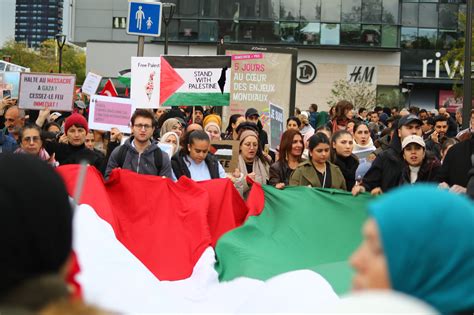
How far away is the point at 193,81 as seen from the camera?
1544 cm

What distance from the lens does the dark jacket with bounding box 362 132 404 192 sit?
396 inches

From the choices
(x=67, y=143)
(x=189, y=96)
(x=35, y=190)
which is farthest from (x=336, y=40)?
(x=35, y=190)

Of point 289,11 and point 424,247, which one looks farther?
point 289,11

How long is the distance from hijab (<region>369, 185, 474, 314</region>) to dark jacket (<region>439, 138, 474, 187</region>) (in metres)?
7.77

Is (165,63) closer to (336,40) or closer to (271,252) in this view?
(271,252)

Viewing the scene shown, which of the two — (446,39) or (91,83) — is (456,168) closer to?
(91,83)

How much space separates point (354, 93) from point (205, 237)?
4354 centimetres

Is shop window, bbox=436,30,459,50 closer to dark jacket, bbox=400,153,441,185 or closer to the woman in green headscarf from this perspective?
dark jacket, bbox=400,153,441,185

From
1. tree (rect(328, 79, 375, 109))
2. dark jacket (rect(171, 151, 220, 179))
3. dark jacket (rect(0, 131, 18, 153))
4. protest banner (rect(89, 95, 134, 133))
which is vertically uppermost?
tree (rect(328, 79, 375, 109))

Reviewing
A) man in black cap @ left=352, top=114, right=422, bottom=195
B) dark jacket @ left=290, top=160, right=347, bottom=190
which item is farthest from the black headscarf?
dark jacket @ left=290, top=160, right=347, bottom=190

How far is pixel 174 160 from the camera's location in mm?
11023

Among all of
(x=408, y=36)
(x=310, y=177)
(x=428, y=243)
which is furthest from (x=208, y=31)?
(x=428, y=243)

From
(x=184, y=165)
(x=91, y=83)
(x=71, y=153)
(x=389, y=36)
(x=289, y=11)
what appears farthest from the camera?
(x=389, y=36)

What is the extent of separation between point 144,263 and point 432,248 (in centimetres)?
693
